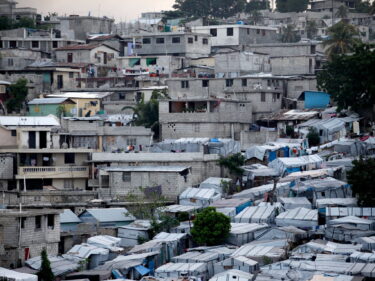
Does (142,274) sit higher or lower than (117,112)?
lower

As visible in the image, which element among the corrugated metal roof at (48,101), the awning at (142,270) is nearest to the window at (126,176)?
the awning at (142,270)

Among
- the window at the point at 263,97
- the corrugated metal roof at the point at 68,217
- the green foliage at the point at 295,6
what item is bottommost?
the corrugated metal roof at the point at 68,217

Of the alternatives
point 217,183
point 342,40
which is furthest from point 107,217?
point 342,40

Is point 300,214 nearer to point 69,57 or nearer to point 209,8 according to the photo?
point 69,57

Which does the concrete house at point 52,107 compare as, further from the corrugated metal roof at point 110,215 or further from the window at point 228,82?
the corrugated metal roof at point 110,215

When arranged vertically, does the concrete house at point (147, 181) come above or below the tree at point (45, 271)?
above

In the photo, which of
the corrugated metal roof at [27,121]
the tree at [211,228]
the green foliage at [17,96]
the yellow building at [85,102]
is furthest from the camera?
the green foliage at [17,96]

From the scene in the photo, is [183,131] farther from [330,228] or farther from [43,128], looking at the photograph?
[330,228]

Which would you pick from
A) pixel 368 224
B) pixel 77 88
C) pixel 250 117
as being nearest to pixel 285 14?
pixel 77 88
